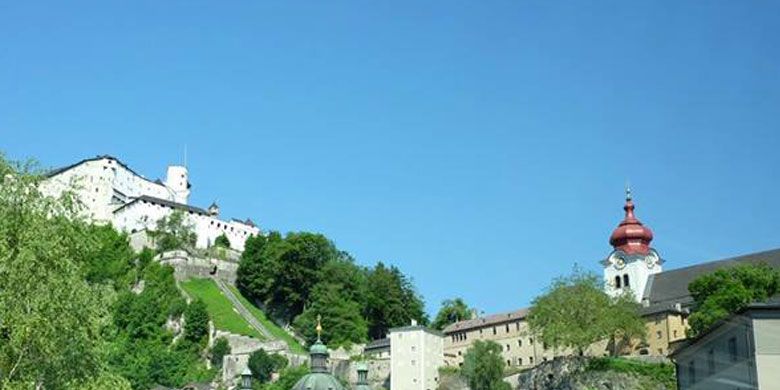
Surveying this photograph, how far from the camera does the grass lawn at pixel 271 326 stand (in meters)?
106

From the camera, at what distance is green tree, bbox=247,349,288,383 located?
310 feet

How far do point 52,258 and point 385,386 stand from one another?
198 ft

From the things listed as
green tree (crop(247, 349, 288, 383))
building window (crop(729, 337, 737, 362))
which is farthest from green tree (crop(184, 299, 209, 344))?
building window (crop(729, 337, 737, 362))

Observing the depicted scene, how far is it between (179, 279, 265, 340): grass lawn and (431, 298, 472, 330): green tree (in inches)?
Result: 860

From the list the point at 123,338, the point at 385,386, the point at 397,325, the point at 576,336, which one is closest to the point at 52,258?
the point at 576,336

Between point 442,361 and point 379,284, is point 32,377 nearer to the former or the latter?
point 442,361

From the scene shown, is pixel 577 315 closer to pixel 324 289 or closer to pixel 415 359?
pixel 415 359

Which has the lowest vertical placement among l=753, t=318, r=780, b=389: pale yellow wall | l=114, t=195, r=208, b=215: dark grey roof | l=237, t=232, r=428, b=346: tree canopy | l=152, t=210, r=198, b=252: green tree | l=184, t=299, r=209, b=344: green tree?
l=753, t=318, r=780, b=389: pale yellow wall

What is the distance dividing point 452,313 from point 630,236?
27407 millimetres

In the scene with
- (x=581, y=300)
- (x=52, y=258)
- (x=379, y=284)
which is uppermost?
(x=379, y=284)

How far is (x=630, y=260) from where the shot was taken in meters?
98.3

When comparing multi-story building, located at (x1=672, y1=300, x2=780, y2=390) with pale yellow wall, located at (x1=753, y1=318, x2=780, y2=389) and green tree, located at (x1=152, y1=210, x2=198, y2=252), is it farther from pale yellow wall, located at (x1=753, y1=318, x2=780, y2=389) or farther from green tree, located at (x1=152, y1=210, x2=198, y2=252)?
green tree, located at (x1=152, y1=210, x2=198, y2=252)

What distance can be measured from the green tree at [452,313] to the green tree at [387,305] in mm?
6377

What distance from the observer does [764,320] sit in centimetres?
3031
